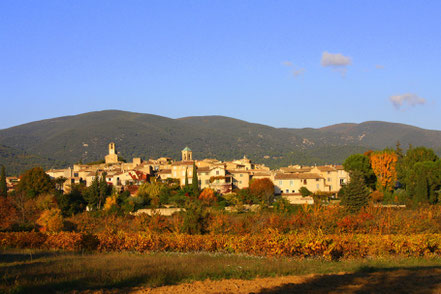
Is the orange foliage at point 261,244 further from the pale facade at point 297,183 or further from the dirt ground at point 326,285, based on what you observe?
the pale facade at point 297,183

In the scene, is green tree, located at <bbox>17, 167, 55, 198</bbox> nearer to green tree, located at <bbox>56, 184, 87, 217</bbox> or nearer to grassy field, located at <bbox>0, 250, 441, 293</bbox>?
green tree, located at <bbox>56, 184, 87, 217</bbox>

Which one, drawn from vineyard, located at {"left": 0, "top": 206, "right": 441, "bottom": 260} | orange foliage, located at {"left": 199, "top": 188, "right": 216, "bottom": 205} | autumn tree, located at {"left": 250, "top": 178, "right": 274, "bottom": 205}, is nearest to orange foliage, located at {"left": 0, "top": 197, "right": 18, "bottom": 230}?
vineyard, located at {"left": 0, "top": 206, "right": 441, "bottom": 260}

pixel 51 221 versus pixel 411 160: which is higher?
pixel 411 160

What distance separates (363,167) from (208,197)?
19.5m

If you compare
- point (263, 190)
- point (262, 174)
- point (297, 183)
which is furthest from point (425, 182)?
point (262, 174)

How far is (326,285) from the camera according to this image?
10.9m

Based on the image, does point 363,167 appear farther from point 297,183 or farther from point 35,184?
point 35,184

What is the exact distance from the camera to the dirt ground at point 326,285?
10.4 m

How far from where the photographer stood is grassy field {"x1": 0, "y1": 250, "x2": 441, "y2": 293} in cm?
1115

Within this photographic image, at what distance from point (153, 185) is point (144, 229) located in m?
29.2

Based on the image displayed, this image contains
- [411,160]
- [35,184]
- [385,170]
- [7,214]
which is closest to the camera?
[7,214]

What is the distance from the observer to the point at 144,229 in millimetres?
25234

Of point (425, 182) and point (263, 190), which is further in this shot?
point (263, 190)

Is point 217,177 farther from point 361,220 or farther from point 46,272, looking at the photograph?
point 46,272
